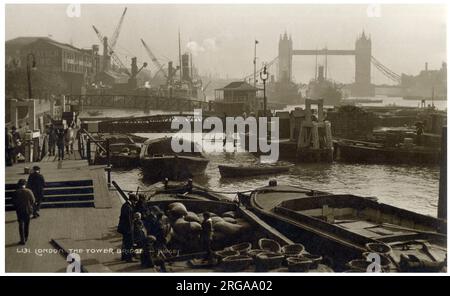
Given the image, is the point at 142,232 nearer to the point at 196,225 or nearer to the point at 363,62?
the point at 196,225

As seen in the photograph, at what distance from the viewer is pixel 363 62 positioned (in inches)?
2388

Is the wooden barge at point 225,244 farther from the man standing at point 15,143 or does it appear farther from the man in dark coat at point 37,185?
the man standing at point 15,143

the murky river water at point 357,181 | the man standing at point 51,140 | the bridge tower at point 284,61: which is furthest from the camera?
the bridge tower at point 284,61

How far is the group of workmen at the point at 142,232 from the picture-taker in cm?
1164

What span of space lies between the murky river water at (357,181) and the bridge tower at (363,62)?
36.5 ft

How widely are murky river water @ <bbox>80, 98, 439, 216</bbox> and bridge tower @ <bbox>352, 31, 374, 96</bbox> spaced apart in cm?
1112

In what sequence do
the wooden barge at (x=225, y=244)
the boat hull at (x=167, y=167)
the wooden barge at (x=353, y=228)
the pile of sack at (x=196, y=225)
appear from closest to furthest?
1. the wooden barge at (x=225, y=244)
2. the wooden barge at (x=353, y=228)
3. the pile of sack at (x=196, y=225)
4. the boat hull at (x=167, y=167)

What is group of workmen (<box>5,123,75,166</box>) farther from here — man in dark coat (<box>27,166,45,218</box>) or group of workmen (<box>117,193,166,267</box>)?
group of workmen (<box>117,193,166,267</box>)

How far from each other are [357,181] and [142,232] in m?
28.3

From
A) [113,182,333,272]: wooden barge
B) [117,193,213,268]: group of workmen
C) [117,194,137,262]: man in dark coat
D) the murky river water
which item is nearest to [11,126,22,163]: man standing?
[113,182,333,272]: wooden barge

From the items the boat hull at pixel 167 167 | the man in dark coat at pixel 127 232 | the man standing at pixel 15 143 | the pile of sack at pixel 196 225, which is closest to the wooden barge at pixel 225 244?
the pile of sack at pixel 196 225

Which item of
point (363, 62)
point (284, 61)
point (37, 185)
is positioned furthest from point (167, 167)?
point (284, 61)

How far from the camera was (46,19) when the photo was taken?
16344 millimetres
